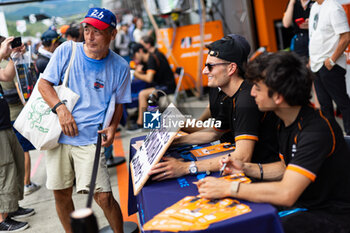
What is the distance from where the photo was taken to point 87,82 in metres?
2.69

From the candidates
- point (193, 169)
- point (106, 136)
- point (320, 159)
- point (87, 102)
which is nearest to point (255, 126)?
point (193, 169)

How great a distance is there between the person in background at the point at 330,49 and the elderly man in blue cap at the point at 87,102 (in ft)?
7.50

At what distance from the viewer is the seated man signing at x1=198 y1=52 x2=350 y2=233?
65.1 inches

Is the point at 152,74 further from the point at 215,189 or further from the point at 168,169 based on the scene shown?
the point at 215,189

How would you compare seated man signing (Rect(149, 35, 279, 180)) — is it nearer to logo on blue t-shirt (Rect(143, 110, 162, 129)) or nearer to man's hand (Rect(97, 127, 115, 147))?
logo on blue t-shirt (Rect(143, 110, 162, 129))

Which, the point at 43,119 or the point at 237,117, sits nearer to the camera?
the point at 237,117

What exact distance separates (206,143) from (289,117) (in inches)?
39.5

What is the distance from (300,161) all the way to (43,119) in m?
1.86

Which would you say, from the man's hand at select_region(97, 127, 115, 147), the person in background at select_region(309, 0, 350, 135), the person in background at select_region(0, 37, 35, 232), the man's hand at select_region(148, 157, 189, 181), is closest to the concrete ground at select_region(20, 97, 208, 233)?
the person in background at select_region(0, 37, 35, 232)

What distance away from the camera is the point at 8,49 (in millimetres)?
3412

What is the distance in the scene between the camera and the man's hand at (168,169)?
2.06 metres

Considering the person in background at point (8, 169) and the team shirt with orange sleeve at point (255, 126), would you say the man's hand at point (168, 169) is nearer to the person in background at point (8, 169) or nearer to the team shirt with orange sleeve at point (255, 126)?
the team shirt with orange sleeve at point (255, 126)

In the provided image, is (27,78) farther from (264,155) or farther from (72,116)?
(264,155)

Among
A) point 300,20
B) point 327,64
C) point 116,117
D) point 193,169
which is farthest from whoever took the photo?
point 300,20
